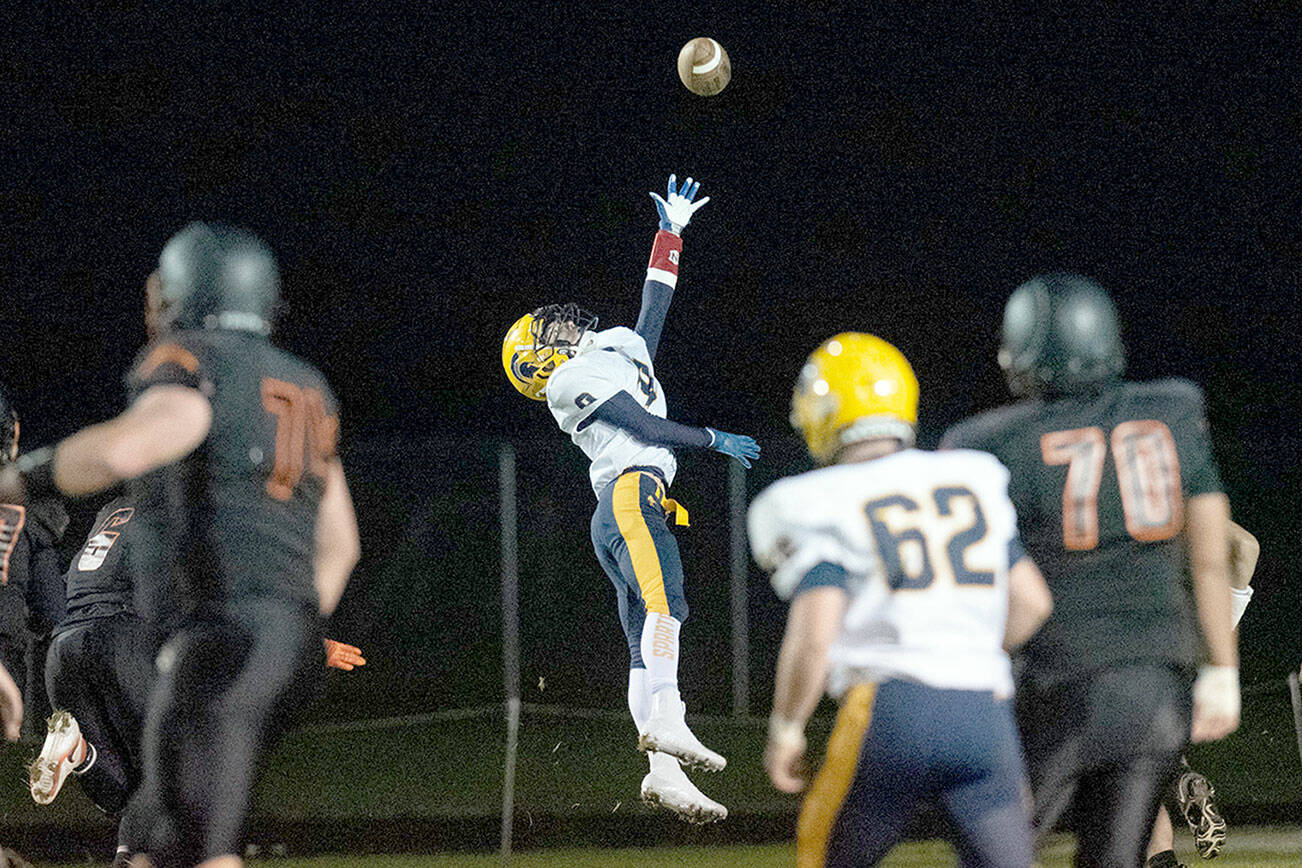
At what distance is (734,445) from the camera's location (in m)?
7.36

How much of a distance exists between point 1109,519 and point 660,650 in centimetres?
338

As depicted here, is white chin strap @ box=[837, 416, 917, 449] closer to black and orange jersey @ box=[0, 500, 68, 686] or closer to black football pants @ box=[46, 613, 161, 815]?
black football pants @ box=[46, 613, 161, 815]

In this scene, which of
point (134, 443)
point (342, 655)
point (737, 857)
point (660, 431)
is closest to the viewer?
point (134, 443)

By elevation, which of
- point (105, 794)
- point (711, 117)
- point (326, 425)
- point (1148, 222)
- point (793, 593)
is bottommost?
point (105, 794)

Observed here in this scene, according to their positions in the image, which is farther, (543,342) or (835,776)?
(543,342)

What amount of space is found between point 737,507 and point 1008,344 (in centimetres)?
1061

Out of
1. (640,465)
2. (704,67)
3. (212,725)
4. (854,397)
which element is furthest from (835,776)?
(704,67)

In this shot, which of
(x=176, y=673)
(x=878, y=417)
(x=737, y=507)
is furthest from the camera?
(x=737, y=507)

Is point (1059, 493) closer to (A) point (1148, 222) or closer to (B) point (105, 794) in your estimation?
(B) point (105, 794)

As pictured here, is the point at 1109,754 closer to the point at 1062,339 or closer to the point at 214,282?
the point at 1062,339

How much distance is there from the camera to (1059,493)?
4.14 metres

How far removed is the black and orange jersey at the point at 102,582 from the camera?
604 centimetres

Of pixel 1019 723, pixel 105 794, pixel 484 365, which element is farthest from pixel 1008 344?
pixel 484 365

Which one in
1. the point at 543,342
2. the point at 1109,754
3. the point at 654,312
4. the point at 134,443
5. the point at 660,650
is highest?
the point at 654,312
